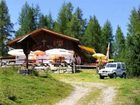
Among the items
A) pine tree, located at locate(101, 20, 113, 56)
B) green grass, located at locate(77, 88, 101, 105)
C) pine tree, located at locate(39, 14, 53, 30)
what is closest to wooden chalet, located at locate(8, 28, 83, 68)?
pine tree, located at locate(101, 20, 113, 56)

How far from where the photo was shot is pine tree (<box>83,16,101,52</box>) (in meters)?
105

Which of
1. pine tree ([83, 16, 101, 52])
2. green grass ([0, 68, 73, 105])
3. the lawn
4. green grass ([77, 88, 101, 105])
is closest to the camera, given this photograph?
green grass ([0, 68, 73, 105])

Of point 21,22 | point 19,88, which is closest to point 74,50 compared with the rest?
point 21,22

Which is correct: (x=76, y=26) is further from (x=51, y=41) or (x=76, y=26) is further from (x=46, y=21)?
(x=51, y=41)

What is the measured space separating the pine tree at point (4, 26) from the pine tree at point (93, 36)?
16.7 metres

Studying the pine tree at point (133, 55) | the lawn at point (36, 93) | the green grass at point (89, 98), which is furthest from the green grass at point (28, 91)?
the pine tree at point (133, 55)

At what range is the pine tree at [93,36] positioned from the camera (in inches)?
4126

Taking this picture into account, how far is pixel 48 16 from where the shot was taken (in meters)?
120

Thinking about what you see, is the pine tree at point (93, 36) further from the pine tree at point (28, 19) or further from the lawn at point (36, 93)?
the lawn at point (36, 93)

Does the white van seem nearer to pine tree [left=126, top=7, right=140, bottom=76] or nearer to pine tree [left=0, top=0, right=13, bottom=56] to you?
pine tree [left=126, top=7, right=140, bottom=76]

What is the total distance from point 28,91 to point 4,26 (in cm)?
7751

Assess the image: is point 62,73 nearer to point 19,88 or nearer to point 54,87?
point 54,87

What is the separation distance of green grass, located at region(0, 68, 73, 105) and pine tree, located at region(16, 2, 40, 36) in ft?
241

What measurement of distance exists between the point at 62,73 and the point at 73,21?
2134 inches
